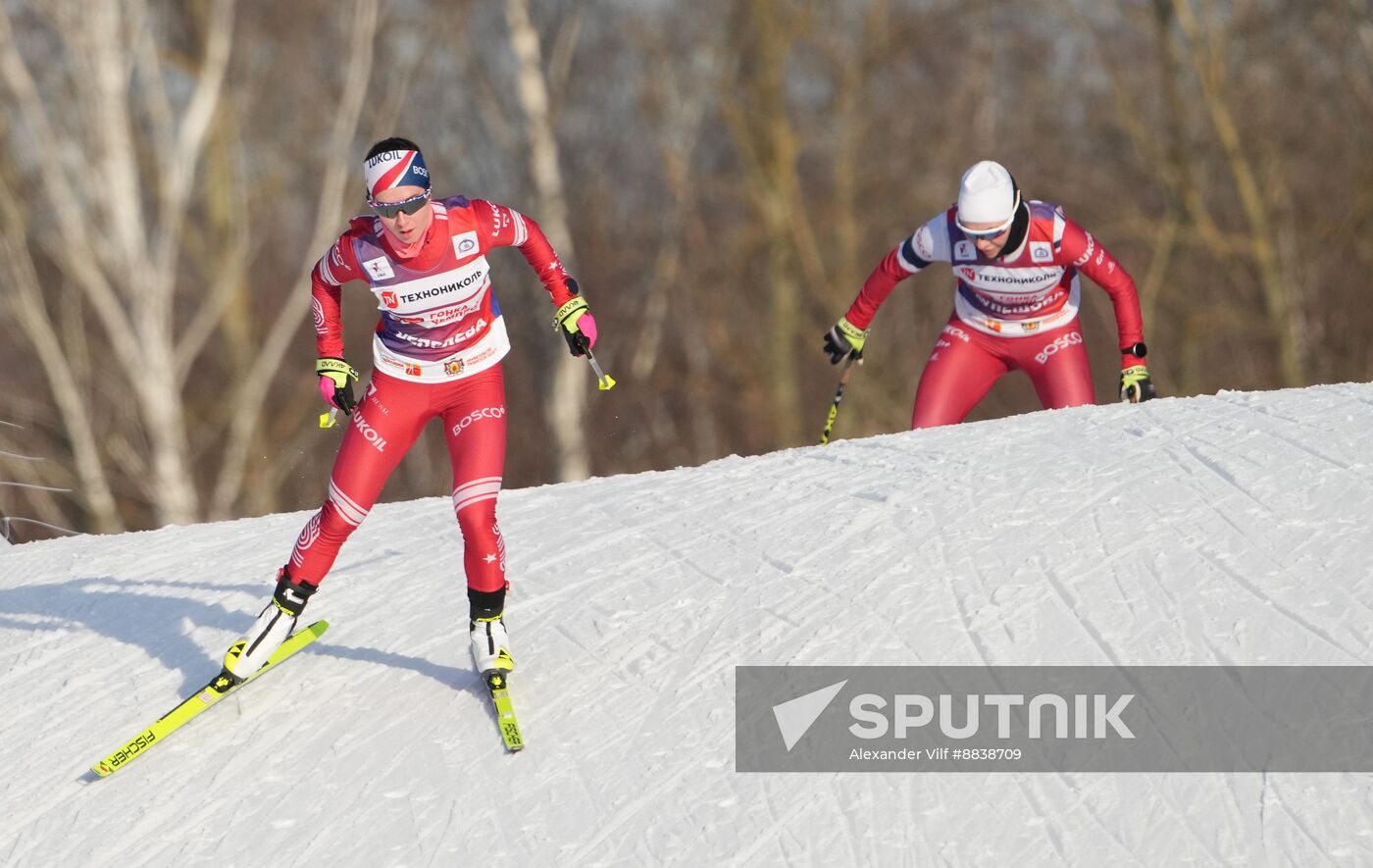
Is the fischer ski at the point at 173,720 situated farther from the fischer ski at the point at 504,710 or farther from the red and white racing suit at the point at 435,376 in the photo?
the fischer ski at the point at 504,710

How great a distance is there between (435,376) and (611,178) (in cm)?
1297

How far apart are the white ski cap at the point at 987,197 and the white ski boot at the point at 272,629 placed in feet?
10.7

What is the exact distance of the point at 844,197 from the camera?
1875 centimetres

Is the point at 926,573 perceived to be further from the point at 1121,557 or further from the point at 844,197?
the point at 844,197

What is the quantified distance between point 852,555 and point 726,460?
1946 millimetres

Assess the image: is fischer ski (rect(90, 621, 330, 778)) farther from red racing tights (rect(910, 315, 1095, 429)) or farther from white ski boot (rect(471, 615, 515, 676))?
red racing tights (rect(910, 315, 1095, 429))

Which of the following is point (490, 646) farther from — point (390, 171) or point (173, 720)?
point (390, 171)

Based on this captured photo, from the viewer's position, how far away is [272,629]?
4809 mm

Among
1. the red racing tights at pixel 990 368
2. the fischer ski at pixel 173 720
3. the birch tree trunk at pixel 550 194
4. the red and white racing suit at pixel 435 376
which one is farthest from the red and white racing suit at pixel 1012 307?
the birch tree trunk at pixel 550 194

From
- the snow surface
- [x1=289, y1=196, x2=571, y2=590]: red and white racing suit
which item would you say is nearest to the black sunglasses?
[x1=289, y1=196, x2=571, y2=590]: red and white racing suit

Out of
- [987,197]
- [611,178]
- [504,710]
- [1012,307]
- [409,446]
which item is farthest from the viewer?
[611,178]

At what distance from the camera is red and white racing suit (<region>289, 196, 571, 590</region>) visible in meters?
4.59

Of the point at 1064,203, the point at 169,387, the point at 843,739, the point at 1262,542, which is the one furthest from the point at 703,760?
the point at 1064,203

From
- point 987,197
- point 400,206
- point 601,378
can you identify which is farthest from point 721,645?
point 987,197
